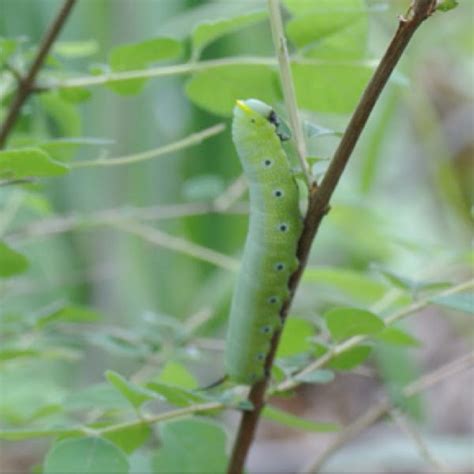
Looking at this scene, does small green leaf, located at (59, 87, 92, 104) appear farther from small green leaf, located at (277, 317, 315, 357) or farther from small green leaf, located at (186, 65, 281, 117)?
small green leaf, located at (277, 317, 315, 357)

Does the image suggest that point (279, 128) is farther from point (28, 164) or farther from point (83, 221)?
point (83, 221)

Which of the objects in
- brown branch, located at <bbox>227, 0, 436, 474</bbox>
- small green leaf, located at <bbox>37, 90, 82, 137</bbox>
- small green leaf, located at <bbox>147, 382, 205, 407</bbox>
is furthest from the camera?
small green leaf, located at <bbox>37, 90, 82, 137</bbox>

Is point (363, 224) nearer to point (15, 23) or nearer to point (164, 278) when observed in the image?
point (15, 23)

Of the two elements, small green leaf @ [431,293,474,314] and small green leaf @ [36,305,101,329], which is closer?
small green leaf @ [431,293,474,314]

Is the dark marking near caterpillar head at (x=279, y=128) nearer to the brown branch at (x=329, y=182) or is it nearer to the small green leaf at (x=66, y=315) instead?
the brown branch at (x=329, y=182)

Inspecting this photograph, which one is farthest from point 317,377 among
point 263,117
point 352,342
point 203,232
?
point 203,232

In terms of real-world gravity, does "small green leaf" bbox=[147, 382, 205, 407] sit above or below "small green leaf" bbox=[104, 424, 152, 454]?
above

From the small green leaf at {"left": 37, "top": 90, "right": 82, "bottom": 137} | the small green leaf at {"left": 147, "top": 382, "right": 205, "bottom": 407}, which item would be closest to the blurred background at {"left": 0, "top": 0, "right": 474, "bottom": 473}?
the small green leaf at {"left": 37, "top": 90, "right": 82, "bottom": 137}

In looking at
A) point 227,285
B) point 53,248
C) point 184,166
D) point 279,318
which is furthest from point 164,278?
point 279,318
